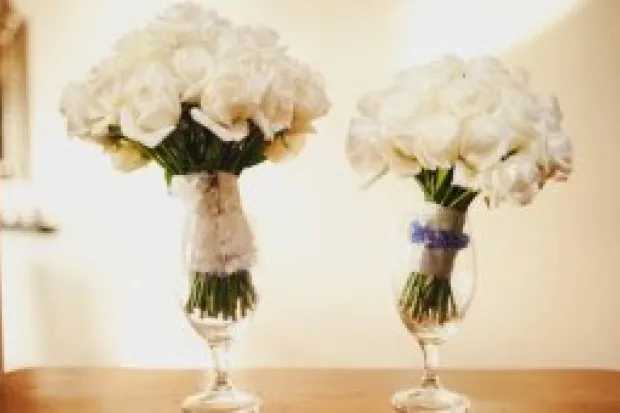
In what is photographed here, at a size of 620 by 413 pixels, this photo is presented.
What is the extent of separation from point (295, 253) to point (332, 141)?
1.09 ft

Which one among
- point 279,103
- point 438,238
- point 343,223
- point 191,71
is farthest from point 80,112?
point 343,223

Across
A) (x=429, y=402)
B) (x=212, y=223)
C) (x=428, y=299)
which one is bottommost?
(x=429, y=402)

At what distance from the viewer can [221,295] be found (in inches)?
48.5

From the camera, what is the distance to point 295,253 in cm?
254

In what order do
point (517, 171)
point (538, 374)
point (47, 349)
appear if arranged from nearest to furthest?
1. point (517, 171)
2. point (538, 374)
3. point (47, 349)

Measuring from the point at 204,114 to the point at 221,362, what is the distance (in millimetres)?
370

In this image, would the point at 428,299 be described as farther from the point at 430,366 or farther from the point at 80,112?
the point at 80,112

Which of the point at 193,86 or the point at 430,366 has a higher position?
the point at 193,86

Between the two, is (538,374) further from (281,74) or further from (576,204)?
(576,204)

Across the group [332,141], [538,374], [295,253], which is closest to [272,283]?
[295,253]

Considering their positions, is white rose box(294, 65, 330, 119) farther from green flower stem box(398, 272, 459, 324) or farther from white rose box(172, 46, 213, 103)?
green flower stem box(398, 272, 459, 324)

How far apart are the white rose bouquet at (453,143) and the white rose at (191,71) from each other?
22 cm

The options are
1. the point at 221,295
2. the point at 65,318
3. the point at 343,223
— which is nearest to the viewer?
the point at 221,295

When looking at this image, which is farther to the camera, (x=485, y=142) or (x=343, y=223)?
(x=343, y=223)
